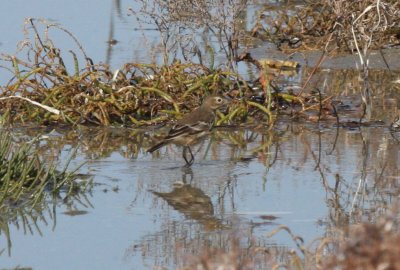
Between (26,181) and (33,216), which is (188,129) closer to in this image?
(26,181)

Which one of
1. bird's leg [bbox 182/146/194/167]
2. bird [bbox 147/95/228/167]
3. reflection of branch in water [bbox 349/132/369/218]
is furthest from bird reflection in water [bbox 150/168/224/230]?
reflection of branch in water [bbox 349/132/369/218]

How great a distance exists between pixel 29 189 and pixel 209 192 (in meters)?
1.33

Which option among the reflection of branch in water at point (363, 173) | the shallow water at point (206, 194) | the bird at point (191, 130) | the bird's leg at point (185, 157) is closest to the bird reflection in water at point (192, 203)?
the shallow water at point (206, 194)

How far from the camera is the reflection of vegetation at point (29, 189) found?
7.69m

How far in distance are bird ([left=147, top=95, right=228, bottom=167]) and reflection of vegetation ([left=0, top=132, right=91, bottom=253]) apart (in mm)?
1158

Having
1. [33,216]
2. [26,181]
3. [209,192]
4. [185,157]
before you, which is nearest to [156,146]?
[185,157]

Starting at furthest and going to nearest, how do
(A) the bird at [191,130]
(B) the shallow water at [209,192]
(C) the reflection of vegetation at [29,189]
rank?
(A) the bird at [191,130], (C) the reflection of vegetation at [29,189], (B) the shallow water at [209,192]

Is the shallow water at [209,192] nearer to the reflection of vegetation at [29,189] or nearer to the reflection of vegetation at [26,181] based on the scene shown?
the reflection of vegetation at [29,189]

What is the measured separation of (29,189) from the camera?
821cm

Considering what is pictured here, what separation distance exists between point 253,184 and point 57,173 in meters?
1.46

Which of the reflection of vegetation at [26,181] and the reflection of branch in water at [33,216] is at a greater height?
the reflection of vegetation at [26,181]

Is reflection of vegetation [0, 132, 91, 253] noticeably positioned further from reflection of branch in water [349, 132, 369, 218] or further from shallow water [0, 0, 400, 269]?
reflection of branch in water [349, 132, 369, 218]

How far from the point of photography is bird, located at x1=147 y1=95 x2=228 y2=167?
9.58m

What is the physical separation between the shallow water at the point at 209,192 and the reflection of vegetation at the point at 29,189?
29mm
